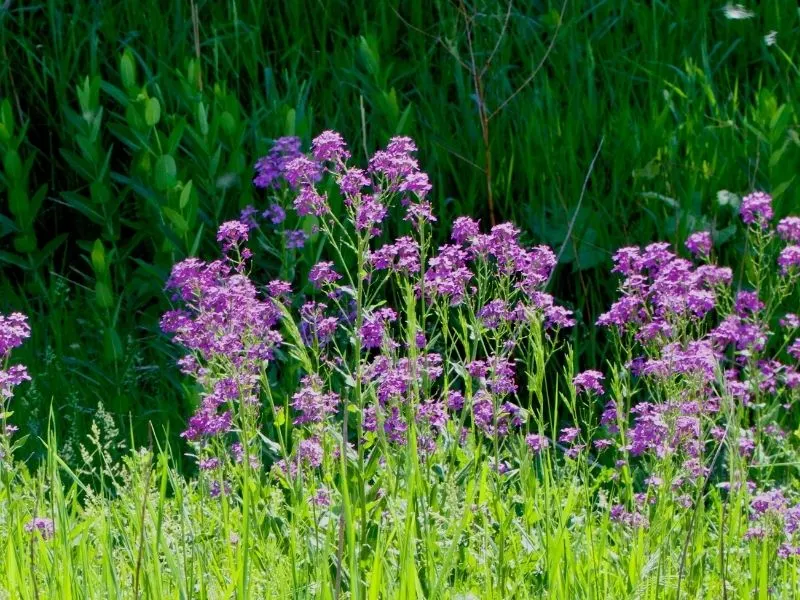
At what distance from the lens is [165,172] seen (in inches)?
149

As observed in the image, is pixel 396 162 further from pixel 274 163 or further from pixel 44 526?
pixel 274 163

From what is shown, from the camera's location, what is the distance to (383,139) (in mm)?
4152

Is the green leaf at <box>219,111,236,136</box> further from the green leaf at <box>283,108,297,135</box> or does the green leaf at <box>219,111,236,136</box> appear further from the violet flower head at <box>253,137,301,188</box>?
the violet flower head at <box>253,137,301,188</box>

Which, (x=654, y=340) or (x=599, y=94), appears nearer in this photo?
(x=654, y=340)

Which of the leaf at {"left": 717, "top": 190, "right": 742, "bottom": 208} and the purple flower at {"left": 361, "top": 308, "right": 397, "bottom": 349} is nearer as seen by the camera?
the purple flower at {"left": 361, "top": 308, "right": 397, "bottom": 349}

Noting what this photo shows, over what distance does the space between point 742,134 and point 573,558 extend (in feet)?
8.57

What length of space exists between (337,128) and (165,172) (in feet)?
2.96

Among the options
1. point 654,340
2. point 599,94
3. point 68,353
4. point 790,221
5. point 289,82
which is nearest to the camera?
point 654,340

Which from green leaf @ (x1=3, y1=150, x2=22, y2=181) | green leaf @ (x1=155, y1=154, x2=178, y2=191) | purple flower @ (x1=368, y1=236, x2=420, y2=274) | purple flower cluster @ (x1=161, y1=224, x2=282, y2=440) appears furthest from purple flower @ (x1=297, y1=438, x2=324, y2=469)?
green leaf @ (x1=3, y1=150, x2=22, y2=181)

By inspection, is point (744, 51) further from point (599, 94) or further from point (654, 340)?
point (654, 340)

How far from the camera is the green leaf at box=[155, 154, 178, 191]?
3775mm

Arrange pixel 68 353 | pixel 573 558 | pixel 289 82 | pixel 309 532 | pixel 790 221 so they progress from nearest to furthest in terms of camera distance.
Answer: pixel 573 558 < pixel 309 532 < pixel 790 221 < pixel 68 353 < pixel 289 82

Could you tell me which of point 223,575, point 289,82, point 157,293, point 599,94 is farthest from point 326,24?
point 223,575

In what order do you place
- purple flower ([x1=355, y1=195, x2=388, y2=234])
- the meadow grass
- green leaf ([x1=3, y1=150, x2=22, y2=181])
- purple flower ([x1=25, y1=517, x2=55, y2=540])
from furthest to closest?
green leaf ([x1=3, y1=150, x2=22, y2=181]) → purple flower ([x1=25, y1=517, x2=55, y2=540]) → the meadow grass → purple flower ([x1=355, y1=195, x2=388, y2=234])
